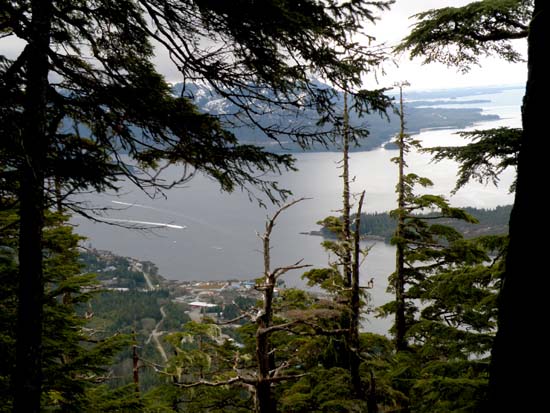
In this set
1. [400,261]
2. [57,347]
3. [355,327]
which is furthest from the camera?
[400,261]

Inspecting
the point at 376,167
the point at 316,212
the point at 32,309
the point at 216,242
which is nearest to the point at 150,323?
the point at 216,242

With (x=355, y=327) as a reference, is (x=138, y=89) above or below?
above

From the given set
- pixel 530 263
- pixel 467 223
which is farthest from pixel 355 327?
pixel 467 223

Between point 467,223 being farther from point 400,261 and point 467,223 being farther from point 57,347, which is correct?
point 57,347

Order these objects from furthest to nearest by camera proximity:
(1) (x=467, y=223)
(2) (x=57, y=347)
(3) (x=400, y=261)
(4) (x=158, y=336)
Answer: (1) (x=467, y=223) → (4) (x=158, y=336) → (3) (x=400, y=261) → (2) (x=57, y=347)

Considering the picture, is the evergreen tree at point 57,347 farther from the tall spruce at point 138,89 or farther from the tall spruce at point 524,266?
the tall spruce at point 524,266

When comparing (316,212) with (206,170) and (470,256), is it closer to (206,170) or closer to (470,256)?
(470,256)
